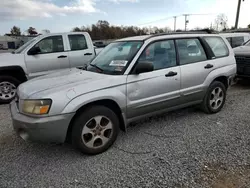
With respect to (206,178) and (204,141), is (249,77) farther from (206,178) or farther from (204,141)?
(206,178)

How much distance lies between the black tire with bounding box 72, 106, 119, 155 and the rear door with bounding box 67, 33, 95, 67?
3542 millimetres

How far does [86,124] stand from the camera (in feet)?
9.62

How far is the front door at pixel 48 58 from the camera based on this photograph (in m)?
5.85

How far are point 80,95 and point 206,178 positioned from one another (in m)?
1.85

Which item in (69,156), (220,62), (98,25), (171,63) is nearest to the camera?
(69,156)

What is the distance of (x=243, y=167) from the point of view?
274cm

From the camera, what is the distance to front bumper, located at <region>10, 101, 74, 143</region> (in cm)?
268

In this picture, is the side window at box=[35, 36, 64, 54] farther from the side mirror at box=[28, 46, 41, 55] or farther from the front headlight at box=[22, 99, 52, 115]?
the front headlight at box=[22, 99, 52, 115]

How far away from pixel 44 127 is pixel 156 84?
1.82 m

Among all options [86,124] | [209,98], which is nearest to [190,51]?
[209,98]

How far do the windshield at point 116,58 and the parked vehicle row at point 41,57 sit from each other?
4.37ft

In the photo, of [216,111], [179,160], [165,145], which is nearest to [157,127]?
[165,145]

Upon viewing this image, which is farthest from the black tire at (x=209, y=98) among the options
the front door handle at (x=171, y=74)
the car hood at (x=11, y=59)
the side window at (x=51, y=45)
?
the car hood at (x=11, y=59)

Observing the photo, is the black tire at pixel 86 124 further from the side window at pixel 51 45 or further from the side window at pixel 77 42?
the side window at pixel 77 42
